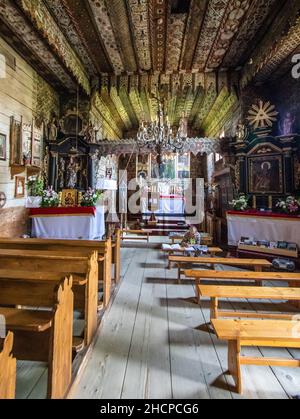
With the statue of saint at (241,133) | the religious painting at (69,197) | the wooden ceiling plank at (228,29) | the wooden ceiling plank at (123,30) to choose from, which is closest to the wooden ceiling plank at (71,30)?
the wooden ceiling plank at (123,30)

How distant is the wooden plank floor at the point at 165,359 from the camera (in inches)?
65.9

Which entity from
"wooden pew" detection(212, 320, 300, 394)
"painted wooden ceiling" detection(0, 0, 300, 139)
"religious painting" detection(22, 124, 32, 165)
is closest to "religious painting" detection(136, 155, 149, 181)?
"painted wooden ceiling" detection(0, 0, 300, 139)

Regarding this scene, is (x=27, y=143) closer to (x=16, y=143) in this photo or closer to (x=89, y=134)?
(x=16, y=143)

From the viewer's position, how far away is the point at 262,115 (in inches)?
250

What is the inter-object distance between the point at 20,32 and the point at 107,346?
19.2 feet

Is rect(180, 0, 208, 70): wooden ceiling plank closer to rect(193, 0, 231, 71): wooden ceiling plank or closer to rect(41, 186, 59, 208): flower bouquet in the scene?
rect(193, 0, 231, 71): wooden ceiling plank

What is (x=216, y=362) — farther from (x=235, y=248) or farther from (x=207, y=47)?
(x=207, y=47)

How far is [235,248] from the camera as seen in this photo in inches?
232

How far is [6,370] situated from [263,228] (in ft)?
18.3

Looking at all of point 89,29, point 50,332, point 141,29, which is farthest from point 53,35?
point 50,332

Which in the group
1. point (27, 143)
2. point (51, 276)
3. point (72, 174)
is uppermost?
point (27, 143)

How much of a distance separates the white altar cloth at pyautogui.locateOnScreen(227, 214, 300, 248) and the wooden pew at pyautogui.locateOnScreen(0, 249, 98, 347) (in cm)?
445

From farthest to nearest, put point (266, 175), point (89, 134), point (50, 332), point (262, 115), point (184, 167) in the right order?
point (184, 167), point (89, 134), point (262, 115), point (266, 175), point (50, 332)

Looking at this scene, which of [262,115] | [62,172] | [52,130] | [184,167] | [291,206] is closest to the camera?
[291,206]
